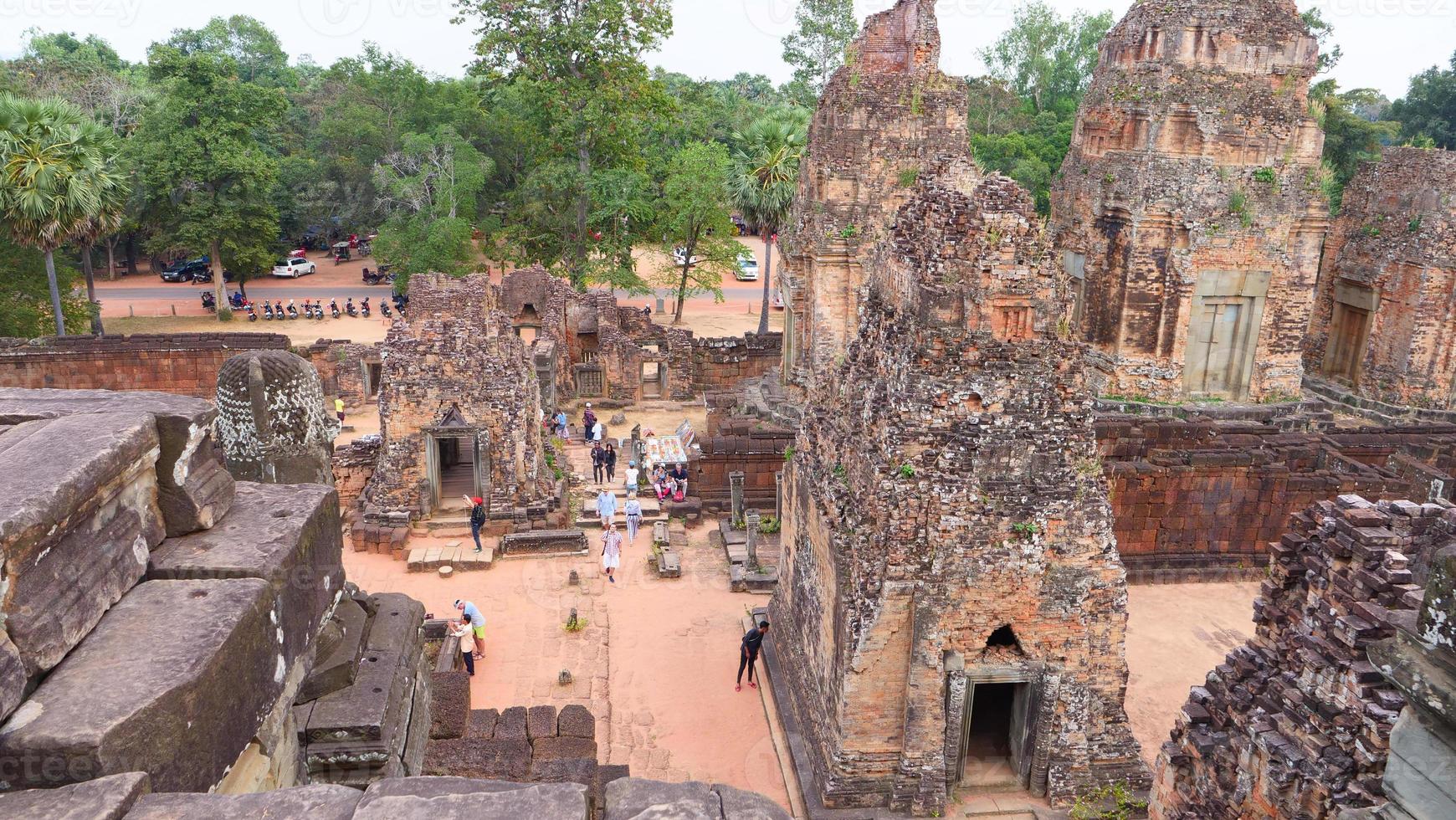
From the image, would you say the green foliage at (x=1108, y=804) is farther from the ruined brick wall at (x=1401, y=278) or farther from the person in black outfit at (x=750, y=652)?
the ruined brick wall at (x=1401, y=278)

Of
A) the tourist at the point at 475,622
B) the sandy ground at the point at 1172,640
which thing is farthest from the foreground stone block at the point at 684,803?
the tourist at the point at 475,622

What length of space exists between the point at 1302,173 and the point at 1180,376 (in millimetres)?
5182

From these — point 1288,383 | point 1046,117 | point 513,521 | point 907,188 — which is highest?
point 1046,117

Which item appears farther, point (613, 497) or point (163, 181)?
point (163, 181)

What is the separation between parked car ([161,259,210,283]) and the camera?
1727 inches

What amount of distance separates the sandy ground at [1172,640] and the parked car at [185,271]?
4403 cm

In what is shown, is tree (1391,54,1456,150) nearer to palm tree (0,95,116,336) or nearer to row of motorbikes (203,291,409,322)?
row of motorbikes (203,291,409,322)

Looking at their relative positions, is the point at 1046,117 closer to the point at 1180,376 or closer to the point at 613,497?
the point at 1180,376

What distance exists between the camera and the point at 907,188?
19.3 metres

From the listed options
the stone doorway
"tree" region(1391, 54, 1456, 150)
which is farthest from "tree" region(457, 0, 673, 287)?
"tree" region(1391, 54, 1456, 150)

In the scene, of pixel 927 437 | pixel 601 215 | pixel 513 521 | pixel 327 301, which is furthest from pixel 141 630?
pixel 327 301

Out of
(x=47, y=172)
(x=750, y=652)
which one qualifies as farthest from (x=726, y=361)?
(x=47, y=172)

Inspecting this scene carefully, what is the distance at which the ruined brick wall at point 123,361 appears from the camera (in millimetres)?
24328

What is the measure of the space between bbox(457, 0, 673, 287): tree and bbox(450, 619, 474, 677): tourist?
74.0ft
